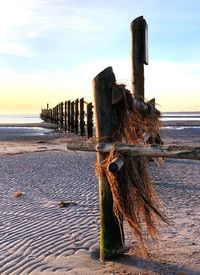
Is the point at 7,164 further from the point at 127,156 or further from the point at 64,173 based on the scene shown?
the point at 127,156

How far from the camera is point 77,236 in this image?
6031 millimetres

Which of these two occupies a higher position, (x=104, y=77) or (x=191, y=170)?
(x=104, y=77)

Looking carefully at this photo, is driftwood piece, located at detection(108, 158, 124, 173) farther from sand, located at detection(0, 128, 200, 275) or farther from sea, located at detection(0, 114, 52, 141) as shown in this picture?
sea, located at detection(0, 114, 52, 141)

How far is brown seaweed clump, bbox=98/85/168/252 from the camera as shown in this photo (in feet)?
15.4

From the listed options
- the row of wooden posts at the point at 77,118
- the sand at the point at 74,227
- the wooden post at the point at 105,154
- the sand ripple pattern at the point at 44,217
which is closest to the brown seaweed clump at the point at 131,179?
the wooden post at the point at 105,154

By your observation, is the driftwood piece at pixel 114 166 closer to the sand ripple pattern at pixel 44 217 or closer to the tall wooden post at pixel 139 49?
the sand ripple pattern at pixel 44 217

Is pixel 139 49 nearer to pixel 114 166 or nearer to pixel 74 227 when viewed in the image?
pixel 74 227

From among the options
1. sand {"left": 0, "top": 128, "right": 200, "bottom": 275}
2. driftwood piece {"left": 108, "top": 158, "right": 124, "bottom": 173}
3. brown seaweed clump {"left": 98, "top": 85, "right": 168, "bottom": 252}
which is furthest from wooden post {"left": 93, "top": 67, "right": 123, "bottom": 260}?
driftwood piece {"left": 108, "top": 158, "right": 124, "bottom": 173}

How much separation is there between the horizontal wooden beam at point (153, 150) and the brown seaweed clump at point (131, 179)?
99mm

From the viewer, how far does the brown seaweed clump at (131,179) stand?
471 cm

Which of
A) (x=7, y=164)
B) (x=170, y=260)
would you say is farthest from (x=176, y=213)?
(x=7, y=164)

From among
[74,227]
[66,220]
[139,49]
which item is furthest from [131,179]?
[139,49]

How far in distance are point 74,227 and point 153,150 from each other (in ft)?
8.49

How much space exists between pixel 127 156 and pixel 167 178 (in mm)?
6190
